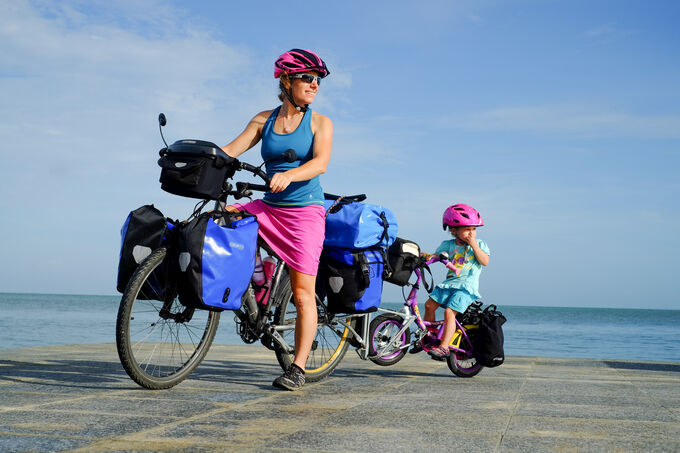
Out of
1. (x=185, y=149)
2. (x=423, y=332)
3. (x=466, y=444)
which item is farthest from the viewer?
(x=423, y=332)

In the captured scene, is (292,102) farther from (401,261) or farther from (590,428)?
(590,428)

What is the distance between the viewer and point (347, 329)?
5.37 metres

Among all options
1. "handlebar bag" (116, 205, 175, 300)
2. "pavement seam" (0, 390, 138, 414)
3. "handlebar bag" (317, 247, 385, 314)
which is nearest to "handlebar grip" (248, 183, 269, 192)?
"handlebar bag" (116, 205, 175, 300)

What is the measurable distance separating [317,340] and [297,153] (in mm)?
1406

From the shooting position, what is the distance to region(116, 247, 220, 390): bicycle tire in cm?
370

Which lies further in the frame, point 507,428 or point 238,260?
point 238,260

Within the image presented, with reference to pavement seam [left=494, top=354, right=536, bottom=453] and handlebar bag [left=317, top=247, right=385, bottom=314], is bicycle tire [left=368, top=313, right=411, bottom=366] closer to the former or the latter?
handlebar bag [left=317, top=247, right=385, bottom=314]

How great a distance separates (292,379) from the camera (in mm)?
4312

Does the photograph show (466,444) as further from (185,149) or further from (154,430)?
(185,149)

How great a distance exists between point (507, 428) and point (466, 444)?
489mm


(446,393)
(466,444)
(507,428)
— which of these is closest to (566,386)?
(446,393)

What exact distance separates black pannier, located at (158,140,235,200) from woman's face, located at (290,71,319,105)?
0.74m

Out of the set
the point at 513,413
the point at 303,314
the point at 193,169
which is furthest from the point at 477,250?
the point at 193,169

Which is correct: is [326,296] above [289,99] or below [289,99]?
below
